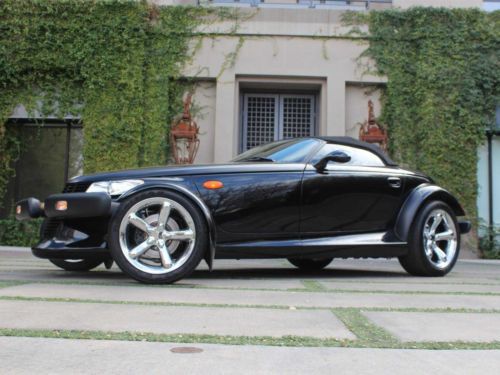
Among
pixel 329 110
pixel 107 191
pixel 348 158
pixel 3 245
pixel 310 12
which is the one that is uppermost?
pixel 310 12

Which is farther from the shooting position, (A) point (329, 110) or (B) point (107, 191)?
(A) point (329, 110)

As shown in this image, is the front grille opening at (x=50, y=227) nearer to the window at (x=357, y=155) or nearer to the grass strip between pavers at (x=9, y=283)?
the grass strip between pavers at (x=9, y=283)

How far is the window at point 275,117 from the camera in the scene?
1182cm

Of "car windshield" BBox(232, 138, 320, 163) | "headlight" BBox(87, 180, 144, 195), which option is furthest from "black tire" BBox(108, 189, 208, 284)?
"car windshield" BBox(232, 138, 320, 163)

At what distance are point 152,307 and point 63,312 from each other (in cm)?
48

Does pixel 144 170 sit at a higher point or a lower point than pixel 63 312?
higher

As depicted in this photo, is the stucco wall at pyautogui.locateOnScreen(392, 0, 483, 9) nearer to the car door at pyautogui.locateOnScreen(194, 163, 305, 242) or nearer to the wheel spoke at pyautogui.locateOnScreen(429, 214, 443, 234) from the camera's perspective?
the wheel spoke at pyautogui.locateOnScreen(429, 214, 443, 234)

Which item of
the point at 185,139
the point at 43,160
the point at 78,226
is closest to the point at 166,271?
the point at 78,226

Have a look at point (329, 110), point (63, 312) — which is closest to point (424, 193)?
point (63, 312)

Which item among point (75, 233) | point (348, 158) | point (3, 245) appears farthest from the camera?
point (3, 245)

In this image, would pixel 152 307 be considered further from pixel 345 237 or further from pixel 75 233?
pixel 345 237

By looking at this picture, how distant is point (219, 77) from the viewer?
11.4 m

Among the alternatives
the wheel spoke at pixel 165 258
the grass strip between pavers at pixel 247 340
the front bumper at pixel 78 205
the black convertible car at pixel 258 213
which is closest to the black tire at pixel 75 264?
the black convertible car at pixel 258 213

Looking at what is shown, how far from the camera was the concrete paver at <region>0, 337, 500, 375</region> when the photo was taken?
1.96 meters
